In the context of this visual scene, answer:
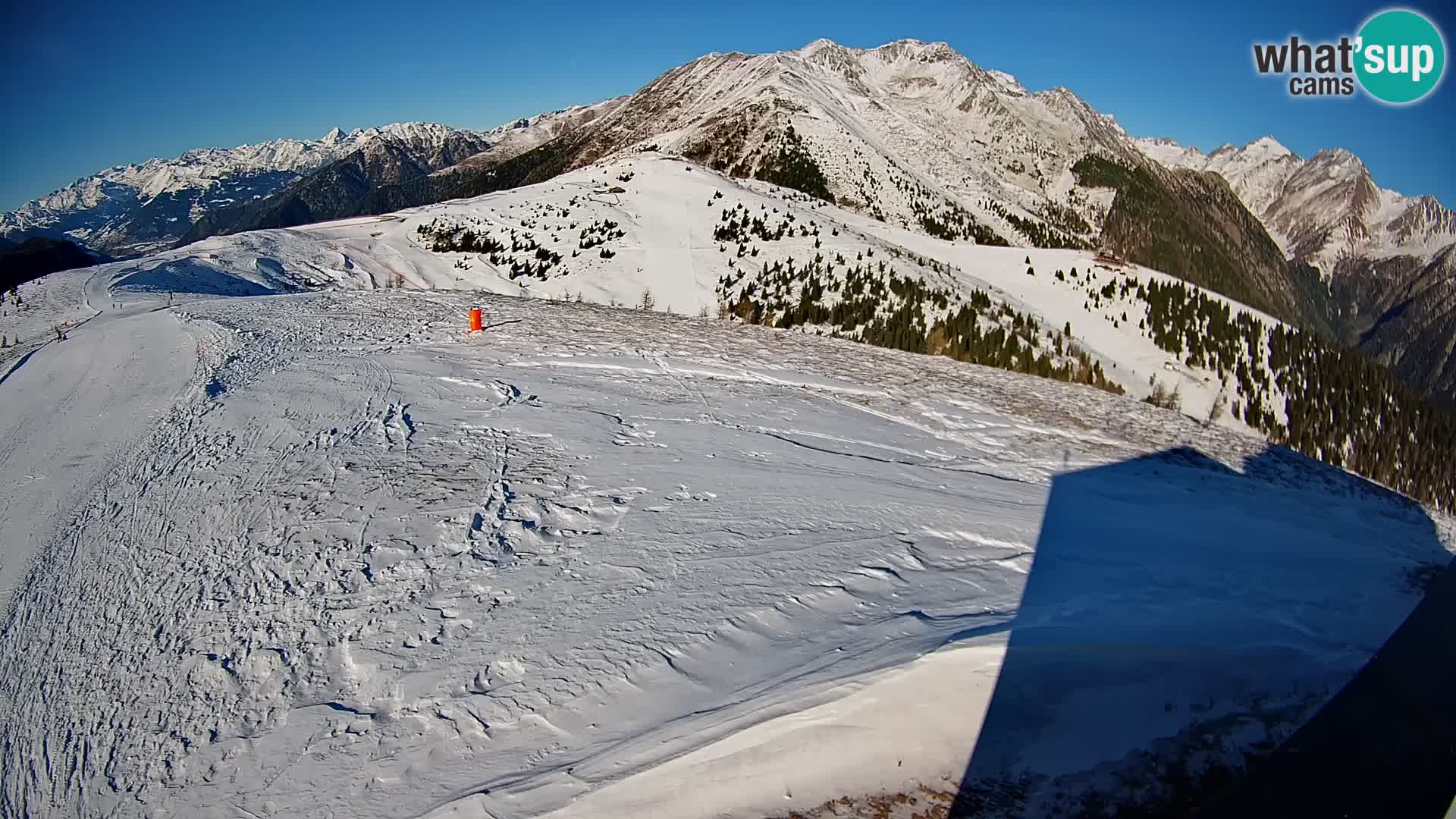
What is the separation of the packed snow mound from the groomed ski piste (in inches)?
1.2

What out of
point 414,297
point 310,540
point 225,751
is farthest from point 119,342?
point 225,751

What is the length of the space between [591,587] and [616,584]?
19 centimetres

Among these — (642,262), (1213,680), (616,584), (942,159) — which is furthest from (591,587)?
(942,159)

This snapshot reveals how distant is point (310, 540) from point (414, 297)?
11.1m

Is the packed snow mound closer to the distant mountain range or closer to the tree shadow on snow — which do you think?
the tree shadow on snow

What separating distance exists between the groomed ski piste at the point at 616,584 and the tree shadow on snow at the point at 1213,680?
0.03 meters

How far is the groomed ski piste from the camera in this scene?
12.1ft

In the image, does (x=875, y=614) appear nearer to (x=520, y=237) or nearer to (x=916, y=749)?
(x=916, y=749)

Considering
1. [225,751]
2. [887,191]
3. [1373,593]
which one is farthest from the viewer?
[887,191]

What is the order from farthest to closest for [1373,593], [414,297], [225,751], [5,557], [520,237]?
[520,237] → [414,297] → [1373,593] → [5,557] → [225,751]

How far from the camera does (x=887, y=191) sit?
6081 centimetres

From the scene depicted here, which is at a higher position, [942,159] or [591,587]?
[942,159]

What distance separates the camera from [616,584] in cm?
514

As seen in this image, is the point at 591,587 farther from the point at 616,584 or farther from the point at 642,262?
the point at 642,262
